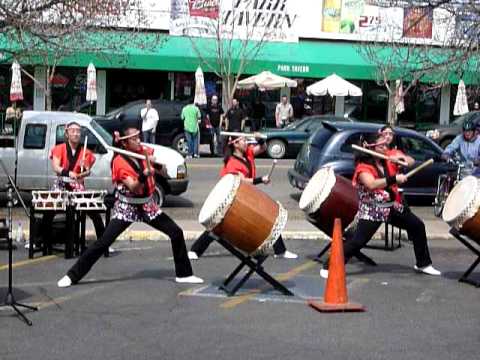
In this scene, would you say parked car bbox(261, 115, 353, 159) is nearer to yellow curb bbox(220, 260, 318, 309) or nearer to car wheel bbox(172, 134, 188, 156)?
car wheel bbox(172, 134, 188, 156)

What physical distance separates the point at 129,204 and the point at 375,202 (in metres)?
2.61

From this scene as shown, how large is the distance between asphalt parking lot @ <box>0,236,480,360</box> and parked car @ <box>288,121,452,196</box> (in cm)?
516

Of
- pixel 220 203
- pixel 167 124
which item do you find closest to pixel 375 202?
pixel 220 203

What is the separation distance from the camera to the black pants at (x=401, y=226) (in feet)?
32.0

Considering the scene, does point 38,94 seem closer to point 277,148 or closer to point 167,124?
point 167,124

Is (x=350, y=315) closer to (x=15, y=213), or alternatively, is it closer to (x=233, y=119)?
(x=15, y=213)

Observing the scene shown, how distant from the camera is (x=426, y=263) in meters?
10.2

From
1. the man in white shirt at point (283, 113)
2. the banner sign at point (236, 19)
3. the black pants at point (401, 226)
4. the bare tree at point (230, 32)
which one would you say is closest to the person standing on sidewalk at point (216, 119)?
the bare tree at point (230, 32)

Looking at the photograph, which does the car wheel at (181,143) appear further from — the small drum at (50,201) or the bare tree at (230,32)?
the small drum at (50,201)

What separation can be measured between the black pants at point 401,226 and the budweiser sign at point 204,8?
75.4 ft

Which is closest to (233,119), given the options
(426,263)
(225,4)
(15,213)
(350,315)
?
(225,4)

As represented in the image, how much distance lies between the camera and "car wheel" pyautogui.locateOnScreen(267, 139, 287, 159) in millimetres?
26688

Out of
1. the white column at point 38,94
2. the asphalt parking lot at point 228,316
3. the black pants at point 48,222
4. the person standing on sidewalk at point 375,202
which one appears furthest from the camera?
the white column at point 38,94

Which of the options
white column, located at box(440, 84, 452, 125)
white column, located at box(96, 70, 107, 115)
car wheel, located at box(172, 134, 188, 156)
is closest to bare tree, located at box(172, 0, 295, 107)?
white column, located at box(96, 70, 107, 115)
